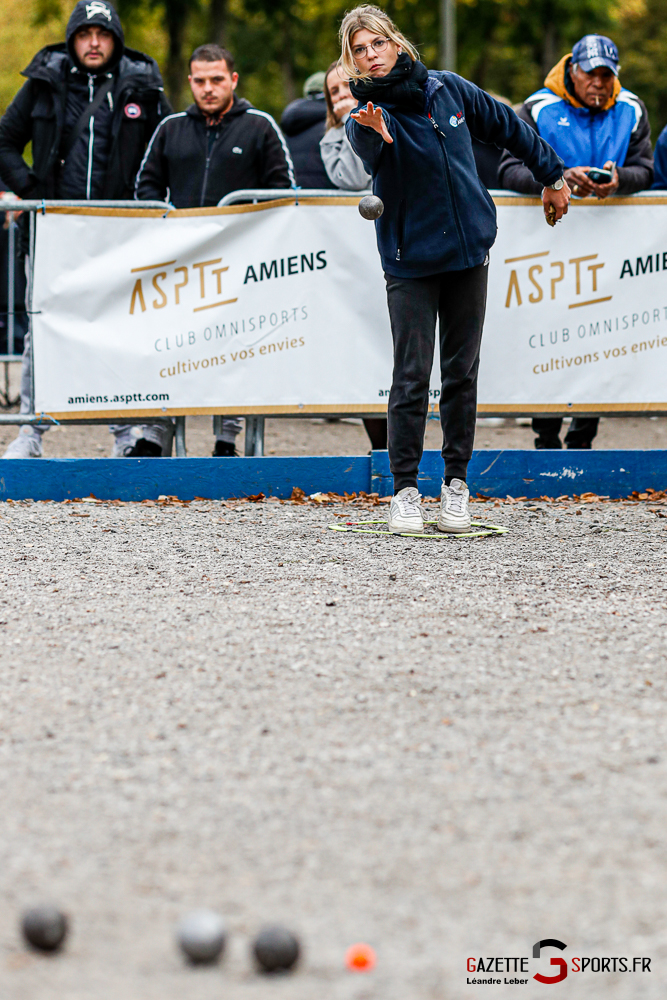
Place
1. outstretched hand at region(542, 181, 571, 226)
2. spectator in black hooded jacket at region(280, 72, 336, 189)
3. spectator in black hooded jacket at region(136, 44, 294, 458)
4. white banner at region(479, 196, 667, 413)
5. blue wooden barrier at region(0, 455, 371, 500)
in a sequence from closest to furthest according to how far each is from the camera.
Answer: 1. outstretched hand at region(542, 181, 571, 226)
2. blue wooden barrier at region(0, 455, 371, 500)
3. white banner at region(479, 196, 667, 413)
4. spectator in black hooded jacket at region(136, 44, 294, 458)
5. spectator in black hooded jacket at region(280, 72, 336, 189)

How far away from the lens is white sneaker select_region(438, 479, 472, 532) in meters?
6.12

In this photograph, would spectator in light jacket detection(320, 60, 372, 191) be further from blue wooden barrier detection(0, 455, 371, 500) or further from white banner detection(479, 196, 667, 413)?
blue wooden barrier detection(0, 455, 371, 500)

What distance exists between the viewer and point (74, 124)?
25.8ft

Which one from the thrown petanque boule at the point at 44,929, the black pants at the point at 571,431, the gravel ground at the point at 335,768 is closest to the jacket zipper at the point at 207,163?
the black pants at the point at 571,431

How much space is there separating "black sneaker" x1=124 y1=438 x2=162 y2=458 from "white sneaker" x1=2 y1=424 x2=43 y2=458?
0.55 m

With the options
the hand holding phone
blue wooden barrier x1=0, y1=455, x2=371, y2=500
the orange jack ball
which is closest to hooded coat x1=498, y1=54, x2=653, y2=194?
the hand holding phone

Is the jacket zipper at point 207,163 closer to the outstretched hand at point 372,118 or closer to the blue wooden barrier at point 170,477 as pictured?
the blue wooden barrier at point 170,477

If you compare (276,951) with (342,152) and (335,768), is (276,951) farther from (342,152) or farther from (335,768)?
(342,152)

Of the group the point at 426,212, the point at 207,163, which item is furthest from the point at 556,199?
the point at 207,163

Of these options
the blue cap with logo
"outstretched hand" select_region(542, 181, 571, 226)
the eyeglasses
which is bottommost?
"outstretched hand" select_region(542, 181, 571, 226)

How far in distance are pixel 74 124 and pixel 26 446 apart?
6.86 ft

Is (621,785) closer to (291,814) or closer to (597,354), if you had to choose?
(291,814)

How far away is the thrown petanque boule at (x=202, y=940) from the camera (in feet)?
7.05

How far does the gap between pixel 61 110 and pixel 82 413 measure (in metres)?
2.07
